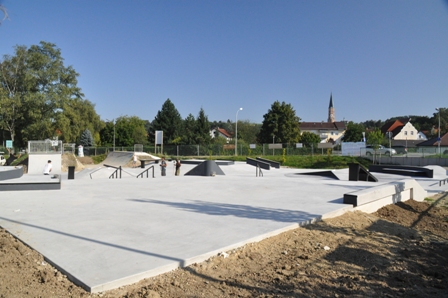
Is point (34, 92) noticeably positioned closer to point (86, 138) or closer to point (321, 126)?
point (86, 138)

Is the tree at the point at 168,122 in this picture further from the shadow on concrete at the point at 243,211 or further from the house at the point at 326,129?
the shadow on concrete at the point at 243,211

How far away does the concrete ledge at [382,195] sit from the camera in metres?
8.44

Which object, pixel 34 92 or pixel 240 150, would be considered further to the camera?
pixel 240 150

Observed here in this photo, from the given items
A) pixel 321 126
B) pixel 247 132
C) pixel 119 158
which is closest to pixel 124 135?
pixel 247 132

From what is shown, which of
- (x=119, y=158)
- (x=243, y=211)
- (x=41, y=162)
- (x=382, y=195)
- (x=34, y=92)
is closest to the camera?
(x=243, y=211)

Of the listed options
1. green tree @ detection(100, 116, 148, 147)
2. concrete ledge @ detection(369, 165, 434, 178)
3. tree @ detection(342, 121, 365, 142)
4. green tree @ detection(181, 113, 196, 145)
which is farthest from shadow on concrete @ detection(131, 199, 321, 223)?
tree @ detection(342, 121, 365, 142)

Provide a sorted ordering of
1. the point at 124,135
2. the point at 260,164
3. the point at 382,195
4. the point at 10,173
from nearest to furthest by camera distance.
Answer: the point at 382,195
the point at 10,173
the point at 260,164
the point at 124,135

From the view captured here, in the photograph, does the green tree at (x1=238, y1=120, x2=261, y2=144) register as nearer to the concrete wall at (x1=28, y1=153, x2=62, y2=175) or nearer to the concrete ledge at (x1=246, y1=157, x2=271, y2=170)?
the concrete ledge at (x1=246, y1=157, x2=271, y2=170)

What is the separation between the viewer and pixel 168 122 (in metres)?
65.2

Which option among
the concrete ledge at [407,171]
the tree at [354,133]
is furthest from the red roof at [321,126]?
the concrete ledge at [407,171]

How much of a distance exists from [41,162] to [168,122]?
38546 mm

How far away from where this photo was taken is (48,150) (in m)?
27.8

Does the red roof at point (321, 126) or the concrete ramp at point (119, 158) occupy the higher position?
the red roof at point (321, 126)

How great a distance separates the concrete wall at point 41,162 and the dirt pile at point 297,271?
23484mm
